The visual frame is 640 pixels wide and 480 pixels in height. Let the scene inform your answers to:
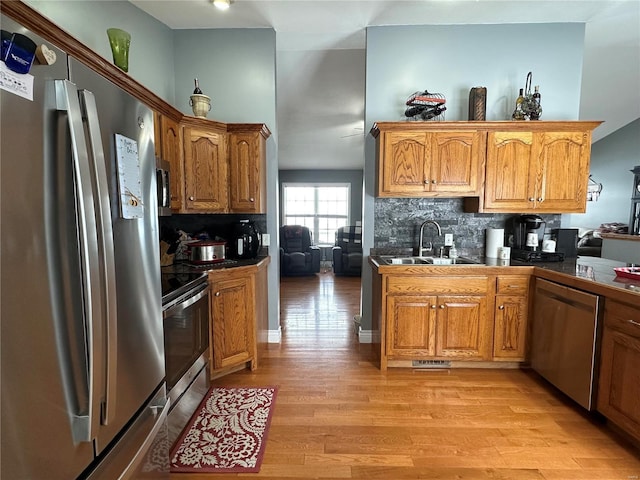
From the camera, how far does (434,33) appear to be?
2.98m

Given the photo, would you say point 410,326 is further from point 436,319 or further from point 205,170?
point 205,170

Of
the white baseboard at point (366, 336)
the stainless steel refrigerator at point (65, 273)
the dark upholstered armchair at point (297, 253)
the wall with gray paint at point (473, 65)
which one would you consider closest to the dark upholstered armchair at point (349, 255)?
the dark upholstered armchair at point (297, 253)

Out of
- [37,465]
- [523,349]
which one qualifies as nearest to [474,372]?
[523,349]

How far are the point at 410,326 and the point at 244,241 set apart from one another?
160 centimetres

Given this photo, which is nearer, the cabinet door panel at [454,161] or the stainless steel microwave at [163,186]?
the stainless steel microwave at [163,186]

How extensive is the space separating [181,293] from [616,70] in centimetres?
567

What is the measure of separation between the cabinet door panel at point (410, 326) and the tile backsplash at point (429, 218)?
2.39 feet

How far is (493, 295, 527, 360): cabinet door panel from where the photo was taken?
100 inches

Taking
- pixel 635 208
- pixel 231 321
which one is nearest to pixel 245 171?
pixel 231 321

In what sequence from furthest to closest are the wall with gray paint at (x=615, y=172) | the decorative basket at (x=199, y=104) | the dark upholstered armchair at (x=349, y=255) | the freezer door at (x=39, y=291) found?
the dark upholstered armchair at (x=349, y=255)
the wall with gray paint at (x=615, y=172)
the decorative basket at (x=199, y=104)
the freezer door at (x=39, y=291)

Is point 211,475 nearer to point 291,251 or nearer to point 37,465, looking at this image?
point 37,465

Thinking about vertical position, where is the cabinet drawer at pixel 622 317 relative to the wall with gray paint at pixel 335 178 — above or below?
below

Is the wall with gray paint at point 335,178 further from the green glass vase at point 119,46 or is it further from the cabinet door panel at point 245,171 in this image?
the green glass vase at point 119,46

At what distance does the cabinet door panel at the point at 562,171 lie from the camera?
2699 mm
